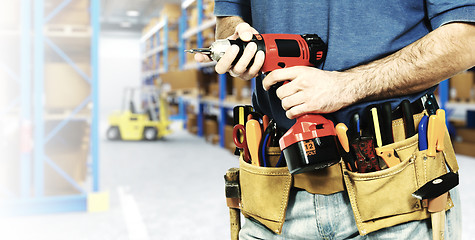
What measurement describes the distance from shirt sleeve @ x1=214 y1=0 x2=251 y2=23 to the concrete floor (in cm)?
212

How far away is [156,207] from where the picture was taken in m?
3.70

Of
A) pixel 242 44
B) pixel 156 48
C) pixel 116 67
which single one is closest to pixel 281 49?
pixel 242 44

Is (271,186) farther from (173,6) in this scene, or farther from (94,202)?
(173,6)

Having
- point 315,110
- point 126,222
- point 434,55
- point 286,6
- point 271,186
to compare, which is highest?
point 286,6

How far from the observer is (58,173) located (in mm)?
3863

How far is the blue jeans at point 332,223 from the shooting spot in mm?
956

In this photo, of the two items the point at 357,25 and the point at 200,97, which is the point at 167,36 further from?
the point at 357,25

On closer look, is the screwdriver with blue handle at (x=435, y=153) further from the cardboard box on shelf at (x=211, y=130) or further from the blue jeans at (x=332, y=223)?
the cardboard box on shelf at (x=211, y=130)

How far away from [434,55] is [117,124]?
8192 mm

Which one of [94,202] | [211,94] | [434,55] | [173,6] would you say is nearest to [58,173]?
[94,202]

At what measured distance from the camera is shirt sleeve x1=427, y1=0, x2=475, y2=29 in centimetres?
84

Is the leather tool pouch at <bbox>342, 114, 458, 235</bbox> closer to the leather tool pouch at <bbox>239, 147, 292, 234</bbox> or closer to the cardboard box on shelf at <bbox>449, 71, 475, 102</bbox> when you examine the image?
the leather tool pouch at <bbox>239, 147, 292, 234</bbox>

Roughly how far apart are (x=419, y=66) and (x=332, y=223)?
41cm

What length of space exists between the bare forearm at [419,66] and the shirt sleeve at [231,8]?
400 millimetres
